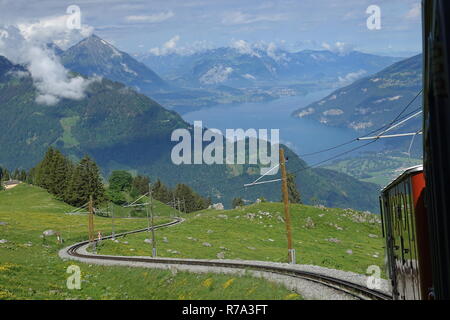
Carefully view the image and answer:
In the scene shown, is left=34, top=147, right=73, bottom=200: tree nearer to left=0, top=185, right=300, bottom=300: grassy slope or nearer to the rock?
the rock

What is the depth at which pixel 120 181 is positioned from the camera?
192m

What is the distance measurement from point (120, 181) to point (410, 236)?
181 meters

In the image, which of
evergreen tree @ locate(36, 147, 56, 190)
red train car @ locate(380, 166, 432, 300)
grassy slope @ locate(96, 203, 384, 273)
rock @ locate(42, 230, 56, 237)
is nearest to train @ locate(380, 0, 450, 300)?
red train car @ locate(380, 166, 432, 300)

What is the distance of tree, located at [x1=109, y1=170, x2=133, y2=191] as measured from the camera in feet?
625

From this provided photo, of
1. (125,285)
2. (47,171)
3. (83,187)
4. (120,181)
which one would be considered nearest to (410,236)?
(125,285)

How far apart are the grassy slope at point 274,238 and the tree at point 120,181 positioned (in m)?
89.6

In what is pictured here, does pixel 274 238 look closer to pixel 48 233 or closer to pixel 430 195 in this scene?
pixel 48 233

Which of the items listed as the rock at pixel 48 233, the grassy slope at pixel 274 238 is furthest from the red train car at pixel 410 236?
the rock at pixel 48 233

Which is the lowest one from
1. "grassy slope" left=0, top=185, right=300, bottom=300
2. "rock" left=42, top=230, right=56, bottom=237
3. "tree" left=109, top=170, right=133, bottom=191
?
"grassy slope" left=0, top=185, right=300, bottom=300

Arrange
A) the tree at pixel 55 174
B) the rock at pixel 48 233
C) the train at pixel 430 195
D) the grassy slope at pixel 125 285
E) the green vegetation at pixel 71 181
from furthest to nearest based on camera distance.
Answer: the tree at pixel 55 174 < the green vegetation at pixel 71 181 < the rock at pixel 48 233 < the grassy slope at pixel 125 285 < the train at pixel 430 195

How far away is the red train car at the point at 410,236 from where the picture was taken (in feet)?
46.1

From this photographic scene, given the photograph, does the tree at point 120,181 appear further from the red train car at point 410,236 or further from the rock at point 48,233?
the red train car at point 410,236
